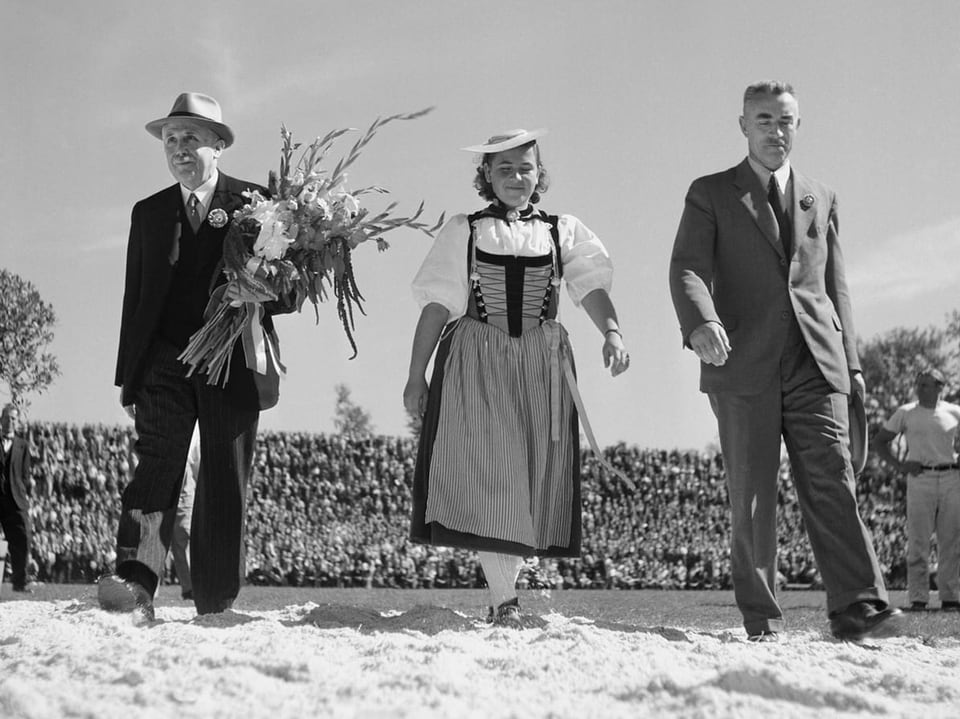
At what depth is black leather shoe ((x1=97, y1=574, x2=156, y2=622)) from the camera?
457 cm

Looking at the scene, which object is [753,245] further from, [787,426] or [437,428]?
[437,428]

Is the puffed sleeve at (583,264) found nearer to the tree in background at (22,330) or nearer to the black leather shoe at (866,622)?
the black leather shoe at (866,622)

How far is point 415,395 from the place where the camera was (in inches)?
207

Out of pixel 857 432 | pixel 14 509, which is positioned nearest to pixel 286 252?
pixel 857 432

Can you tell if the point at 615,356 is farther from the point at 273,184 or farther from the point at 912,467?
the point at 912,467

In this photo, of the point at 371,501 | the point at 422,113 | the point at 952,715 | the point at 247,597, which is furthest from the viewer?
the point at 371,501

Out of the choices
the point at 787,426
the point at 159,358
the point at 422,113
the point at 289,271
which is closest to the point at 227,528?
the point at 159,358

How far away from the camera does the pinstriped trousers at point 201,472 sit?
4.87 m

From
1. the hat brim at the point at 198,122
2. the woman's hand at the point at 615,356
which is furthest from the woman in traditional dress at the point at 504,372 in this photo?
the hat brim at the point at 198,122

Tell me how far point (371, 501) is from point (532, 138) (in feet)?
33.5

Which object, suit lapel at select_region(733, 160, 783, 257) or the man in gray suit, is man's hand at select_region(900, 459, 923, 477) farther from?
suit lapel at select_region(733, 160, 783, 257)

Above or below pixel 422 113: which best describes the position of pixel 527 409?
below

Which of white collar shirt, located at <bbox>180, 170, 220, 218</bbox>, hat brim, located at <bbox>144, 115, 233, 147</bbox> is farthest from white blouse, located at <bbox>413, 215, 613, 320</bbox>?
hat brim, located at <bbox>144, 115, 233, 147</bbox>

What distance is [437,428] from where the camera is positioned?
5203 millimetres
